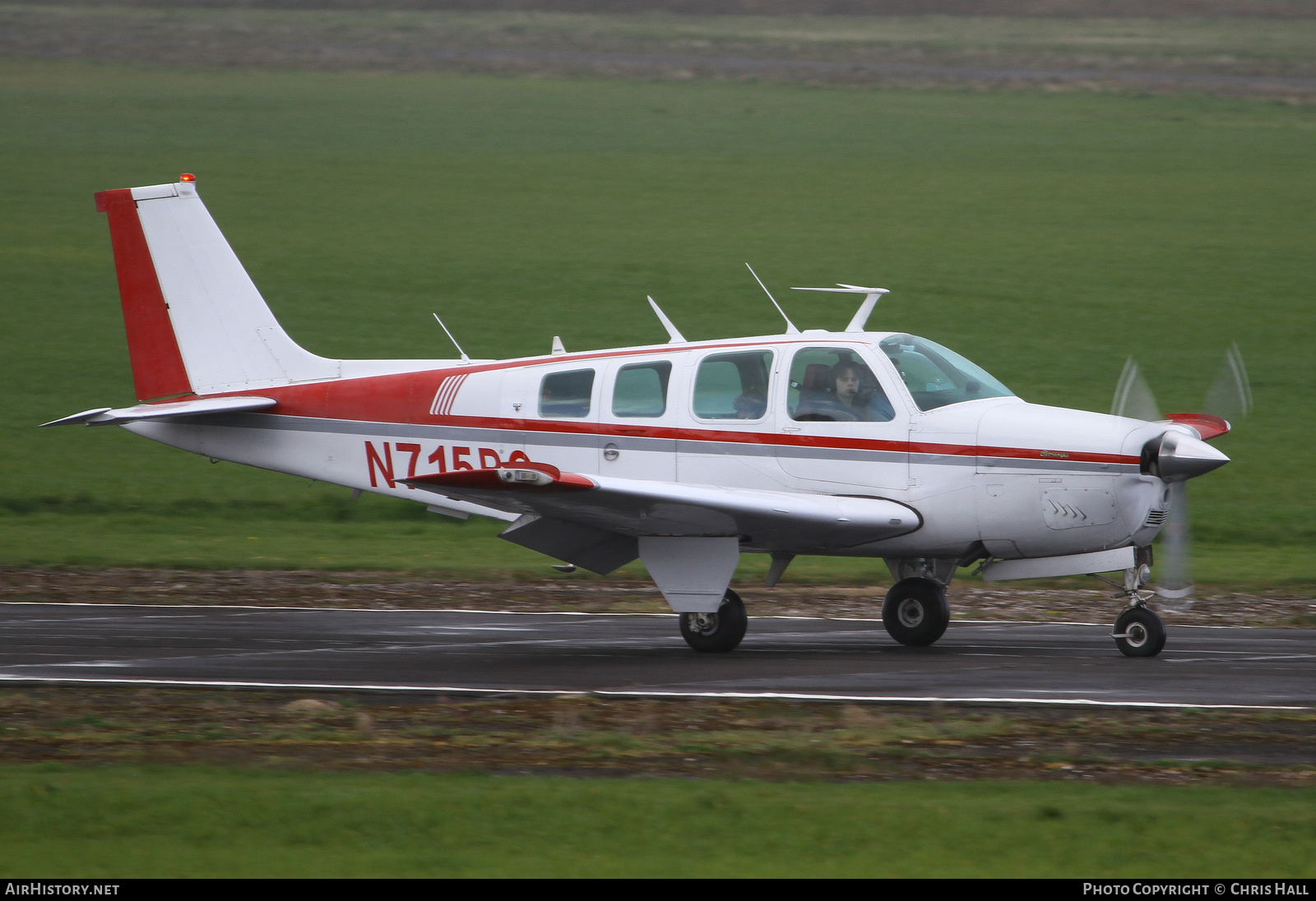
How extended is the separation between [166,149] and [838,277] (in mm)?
20855

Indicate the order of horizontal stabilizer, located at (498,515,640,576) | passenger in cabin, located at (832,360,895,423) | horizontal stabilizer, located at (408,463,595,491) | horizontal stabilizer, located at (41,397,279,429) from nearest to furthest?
horizontal stabilizer, located at (408,463,595,491) < passenger in cabin, located at (832,360,895,423) < horizontal stabilizer, located at (498,515,640,576) < horizontal stabilizer, located at (41,397,279,429)

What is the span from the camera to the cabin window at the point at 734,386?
12430mm

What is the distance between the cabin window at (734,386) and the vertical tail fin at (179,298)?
4093mm

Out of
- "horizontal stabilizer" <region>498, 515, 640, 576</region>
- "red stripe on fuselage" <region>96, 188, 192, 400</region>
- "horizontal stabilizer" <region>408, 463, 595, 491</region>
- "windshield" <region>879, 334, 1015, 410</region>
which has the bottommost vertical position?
"horizontal stabilizer" <region>498, 515, 640, 576</region>

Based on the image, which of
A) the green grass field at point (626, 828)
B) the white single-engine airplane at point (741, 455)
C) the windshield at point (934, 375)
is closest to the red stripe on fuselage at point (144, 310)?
the white single-engine airplane at point (741, 455)

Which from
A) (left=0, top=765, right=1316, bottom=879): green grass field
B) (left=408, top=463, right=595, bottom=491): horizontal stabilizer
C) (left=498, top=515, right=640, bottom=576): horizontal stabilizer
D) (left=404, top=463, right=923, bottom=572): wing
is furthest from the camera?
(left=498, top=515, right=640, bottom=576): horizontal stabilizer

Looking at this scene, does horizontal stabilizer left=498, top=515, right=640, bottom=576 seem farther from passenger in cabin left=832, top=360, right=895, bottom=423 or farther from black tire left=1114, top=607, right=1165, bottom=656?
black tire left=1114, top=607, right=1165, bottom=656

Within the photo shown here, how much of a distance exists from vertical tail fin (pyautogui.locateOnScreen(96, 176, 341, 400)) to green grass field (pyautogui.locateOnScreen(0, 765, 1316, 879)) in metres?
6.95

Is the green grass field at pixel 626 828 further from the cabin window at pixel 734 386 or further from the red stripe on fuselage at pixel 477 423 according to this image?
the cabin window at pixel 734 386

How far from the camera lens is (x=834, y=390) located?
12227mm

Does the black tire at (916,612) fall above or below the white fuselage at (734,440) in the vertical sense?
below

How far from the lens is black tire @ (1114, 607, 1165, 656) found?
11703 mm

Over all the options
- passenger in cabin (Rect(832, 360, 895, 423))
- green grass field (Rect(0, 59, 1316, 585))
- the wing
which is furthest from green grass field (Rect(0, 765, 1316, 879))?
green grass field (Rect(0, 59, 1316, 585))

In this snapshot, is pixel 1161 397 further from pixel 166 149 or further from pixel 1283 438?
pixel 166 149
